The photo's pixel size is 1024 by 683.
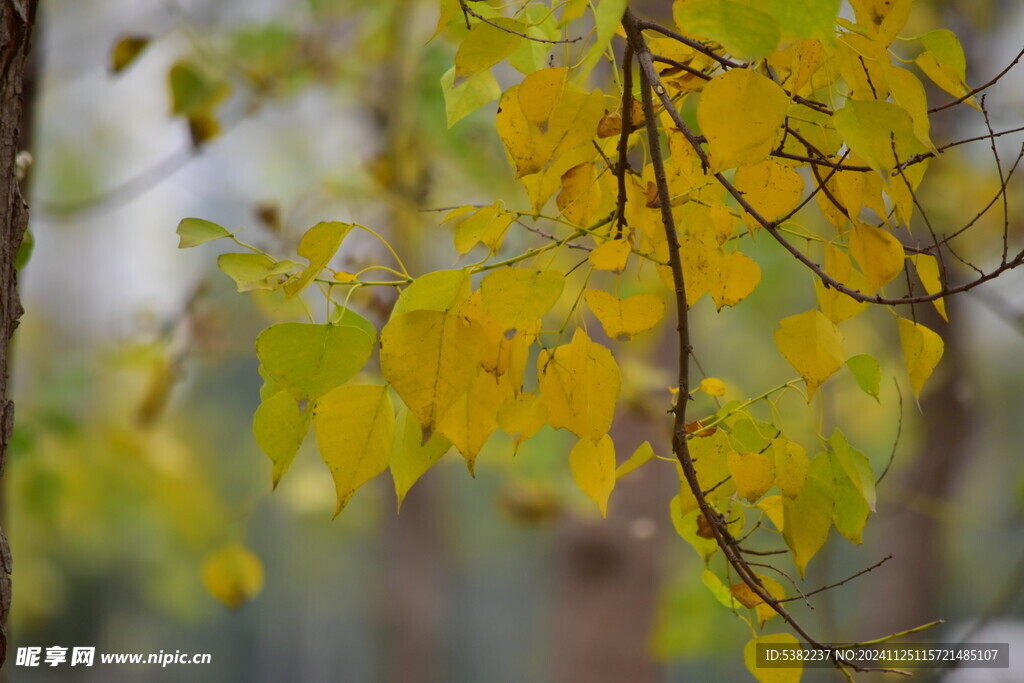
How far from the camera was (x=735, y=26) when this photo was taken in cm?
21

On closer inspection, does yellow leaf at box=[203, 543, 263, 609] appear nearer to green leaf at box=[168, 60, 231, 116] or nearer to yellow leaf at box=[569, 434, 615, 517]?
green leaf at box=[168, 60, 231, 116]

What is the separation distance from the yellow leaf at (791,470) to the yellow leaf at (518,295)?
0.10 m

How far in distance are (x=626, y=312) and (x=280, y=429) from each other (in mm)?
129

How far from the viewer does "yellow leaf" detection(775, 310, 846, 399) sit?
28 cm

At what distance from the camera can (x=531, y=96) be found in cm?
27

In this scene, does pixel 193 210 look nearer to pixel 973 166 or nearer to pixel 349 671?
pixel 973 166

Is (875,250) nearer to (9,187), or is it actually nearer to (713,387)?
(713,387)

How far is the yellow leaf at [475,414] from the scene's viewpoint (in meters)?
0.27

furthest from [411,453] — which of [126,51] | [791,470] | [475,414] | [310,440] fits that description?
[310,440]

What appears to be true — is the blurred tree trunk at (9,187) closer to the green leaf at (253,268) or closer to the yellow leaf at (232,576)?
the green leaf at (253,268)

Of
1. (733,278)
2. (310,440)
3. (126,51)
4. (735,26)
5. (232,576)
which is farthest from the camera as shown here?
(310,440)

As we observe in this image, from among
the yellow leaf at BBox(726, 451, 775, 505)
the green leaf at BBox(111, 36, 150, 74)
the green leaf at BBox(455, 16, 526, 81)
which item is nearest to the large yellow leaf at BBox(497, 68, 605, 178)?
the green leaf at BBox(455, 16, 526, 81)

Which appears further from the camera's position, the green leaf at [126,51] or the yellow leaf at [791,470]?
the green leaf at [126,51]

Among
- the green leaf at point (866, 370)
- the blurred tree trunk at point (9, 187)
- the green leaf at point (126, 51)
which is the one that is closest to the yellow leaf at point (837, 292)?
the green leaf at point (866, 370)
